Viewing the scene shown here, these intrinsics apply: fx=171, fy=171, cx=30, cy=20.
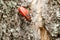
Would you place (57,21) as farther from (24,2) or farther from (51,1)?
(24,2)

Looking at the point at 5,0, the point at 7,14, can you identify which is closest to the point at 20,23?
the point at 7,14

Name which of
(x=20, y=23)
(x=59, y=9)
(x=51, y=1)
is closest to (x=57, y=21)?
(x=59, y=9)

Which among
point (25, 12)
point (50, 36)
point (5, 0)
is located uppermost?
point (5, 0)

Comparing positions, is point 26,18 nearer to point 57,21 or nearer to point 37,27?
point 37,27

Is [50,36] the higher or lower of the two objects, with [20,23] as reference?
lower

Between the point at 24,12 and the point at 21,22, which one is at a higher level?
the point at 24,12

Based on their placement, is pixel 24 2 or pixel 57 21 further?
pixel 24 2
